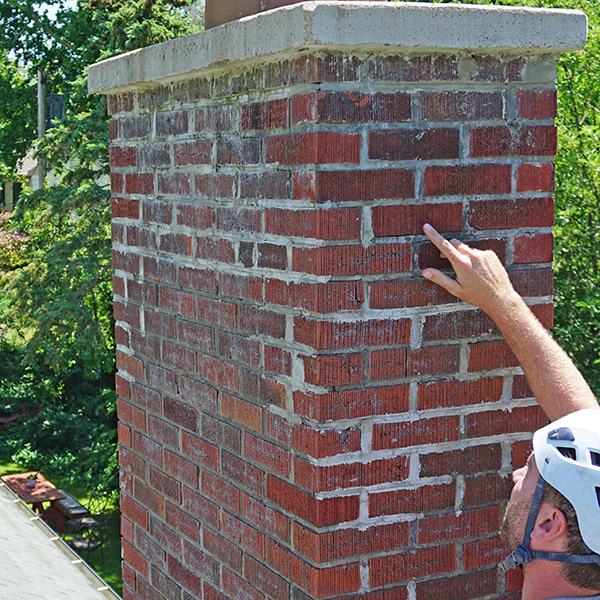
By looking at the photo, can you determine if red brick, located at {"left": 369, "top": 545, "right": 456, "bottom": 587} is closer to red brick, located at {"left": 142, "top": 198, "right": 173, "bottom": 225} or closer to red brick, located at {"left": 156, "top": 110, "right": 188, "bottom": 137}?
red brick, located at {"left": 142, "top": 198, "right": 173, "bottom": 225}

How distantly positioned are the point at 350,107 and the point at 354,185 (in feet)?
0.58

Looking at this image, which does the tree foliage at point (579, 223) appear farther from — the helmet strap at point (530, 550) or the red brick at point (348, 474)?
the helmet strap at point (530, 550)

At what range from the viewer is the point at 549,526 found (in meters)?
1.66

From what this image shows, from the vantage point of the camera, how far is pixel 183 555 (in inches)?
106

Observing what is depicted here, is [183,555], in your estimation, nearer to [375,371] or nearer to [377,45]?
[375,371]

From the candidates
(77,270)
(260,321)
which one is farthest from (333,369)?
(77,270)

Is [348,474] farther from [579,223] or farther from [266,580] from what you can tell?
[579,223]

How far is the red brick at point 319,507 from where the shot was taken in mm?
2062

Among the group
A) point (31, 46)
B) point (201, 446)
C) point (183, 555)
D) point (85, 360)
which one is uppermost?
point (31, 46)

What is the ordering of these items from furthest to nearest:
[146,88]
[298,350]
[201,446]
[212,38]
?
[146,88] < [201,446] < [212,38] < [298,350]

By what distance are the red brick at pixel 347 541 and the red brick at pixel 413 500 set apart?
4 cm

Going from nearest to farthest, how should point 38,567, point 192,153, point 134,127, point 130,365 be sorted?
point 192,153
point 134,127
point 130,365
point 38,567

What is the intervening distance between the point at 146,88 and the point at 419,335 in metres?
1.26

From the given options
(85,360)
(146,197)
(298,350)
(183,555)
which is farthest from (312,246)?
(85,360)
